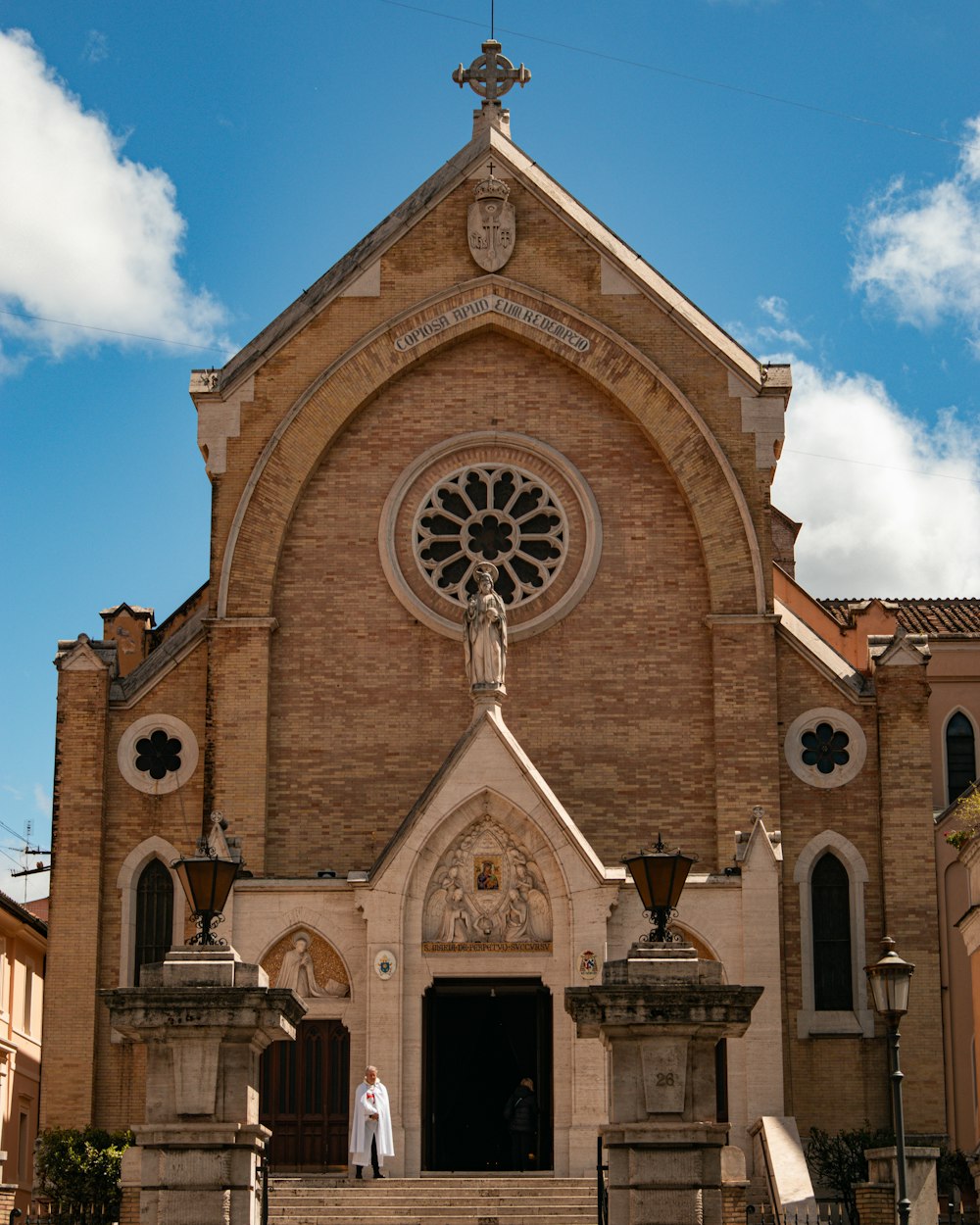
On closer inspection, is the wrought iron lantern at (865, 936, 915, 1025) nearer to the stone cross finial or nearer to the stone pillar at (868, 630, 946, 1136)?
the stone pillar at (868, 630, 946, 1136)

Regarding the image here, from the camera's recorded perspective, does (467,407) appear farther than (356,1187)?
Yes

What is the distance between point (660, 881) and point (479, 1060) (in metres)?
17.0

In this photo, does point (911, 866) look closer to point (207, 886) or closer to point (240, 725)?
point (240, 725)

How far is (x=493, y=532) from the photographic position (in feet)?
122

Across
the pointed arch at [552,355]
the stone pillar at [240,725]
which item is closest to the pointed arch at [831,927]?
the pointed arch at [552,355]

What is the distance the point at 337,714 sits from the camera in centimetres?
3616

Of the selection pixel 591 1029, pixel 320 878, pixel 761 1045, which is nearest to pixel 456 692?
pixel 320 878

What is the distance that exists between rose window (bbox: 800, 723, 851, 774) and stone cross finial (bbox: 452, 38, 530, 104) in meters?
12.8

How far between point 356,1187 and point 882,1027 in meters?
9.83

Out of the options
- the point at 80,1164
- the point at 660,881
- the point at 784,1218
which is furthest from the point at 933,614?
the point at 660,881

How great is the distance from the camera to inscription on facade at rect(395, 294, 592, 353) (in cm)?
3741

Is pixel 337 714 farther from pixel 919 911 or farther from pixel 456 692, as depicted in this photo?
pixel 919 911

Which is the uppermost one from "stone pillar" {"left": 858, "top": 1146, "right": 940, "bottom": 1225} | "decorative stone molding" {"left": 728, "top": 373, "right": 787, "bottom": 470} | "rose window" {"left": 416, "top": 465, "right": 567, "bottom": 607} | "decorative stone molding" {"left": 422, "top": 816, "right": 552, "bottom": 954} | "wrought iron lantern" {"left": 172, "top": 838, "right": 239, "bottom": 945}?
"decorative stone molding" {"left": 728, "top": 373, "right": 787, "bottom": 470}

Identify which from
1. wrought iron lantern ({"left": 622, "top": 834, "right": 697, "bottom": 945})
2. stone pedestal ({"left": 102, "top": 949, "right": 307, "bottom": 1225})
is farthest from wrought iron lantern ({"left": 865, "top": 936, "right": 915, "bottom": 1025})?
stone pedestal ({"left": 102, "top": 949, "right": 307, "bottom": 1225})
